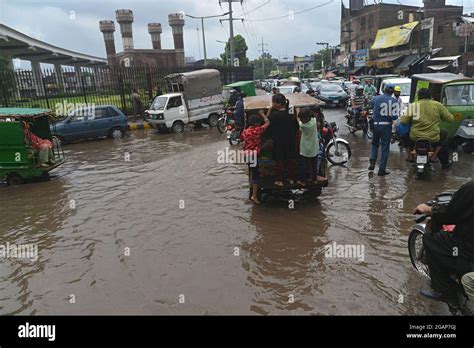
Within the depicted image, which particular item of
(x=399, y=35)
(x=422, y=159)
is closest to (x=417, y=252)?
(x=422, y=159)

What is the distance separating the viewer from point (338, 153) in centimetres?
966

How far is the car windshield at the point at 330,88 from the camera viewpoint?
22938 mm

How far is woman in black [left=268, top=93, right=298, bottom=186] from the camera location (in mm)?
6391

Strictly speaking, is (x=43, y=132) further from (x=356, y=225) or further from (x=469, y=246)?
(x=469, y=246)

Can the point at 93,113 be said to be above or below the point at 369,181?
above

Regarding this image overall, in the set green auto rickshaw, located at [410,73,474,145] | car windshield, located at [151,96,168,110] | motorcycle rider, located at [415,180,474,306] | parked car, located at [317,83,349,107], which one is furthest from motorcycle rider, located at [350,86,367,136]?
motorcycle rider, located at [415,180,474,306]

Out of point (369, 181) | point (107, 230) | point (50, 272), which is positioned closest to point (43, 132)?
point (107, 230)

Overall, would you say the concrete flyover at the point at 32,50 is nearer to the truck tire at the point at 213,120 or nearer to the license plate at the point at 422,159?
the truck tire at the point at 213,120

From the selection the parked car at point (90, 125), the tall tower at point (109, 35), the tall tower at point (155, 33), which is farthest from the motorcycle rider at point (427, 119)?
the tall tower at point (155, 33)

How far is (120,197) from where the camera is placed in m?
8.12

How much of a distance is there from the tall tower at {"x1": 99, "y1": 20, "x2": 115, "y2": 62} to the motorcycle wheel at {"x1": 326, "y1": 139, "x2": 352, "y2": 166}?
52.5 metres

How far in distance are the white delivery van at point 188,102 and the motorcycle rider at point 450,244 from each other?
14.8 m

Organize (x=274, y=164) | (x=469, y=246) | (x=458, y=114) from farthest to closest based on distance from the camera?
(x=458, y=114) < (x=274, y=164) < (x=469, y=246)

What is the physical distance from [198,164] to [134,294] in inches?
268
